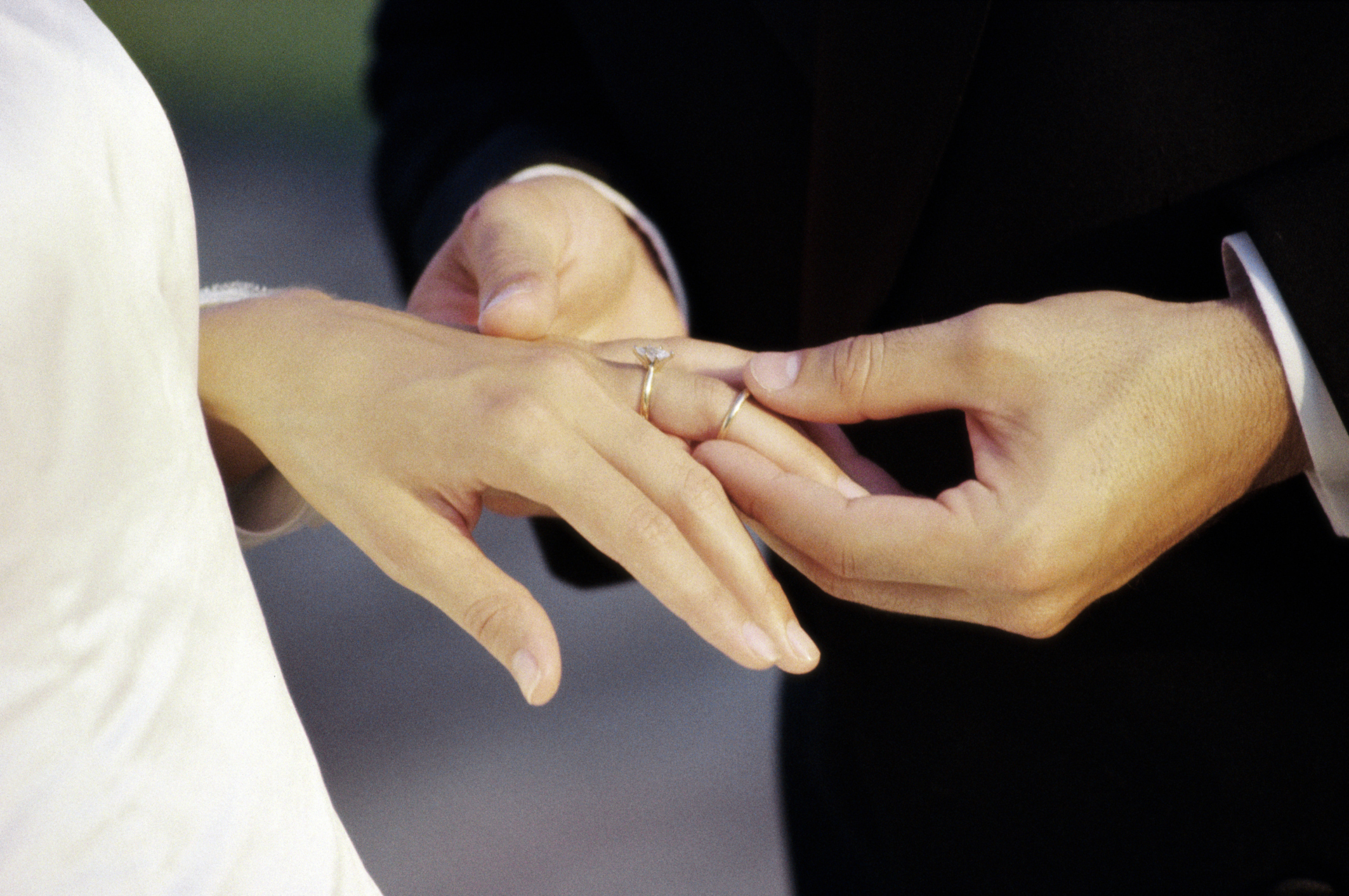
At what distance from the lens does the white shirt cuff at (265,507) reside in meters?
0.85

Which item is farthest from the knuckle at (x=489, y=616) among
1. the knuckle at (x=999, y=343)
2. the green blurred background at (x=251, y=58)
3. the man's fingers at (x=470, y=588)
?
the green blurred background at (x=251, y=58)

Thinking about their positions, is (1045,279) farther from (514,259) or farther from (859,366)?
(514,259)

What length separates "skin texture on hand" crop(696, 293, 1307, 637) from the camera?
2.01 ft

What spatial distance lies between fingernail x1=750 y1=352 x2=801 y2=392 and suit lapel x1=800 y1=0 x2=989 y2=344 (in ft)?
0.46

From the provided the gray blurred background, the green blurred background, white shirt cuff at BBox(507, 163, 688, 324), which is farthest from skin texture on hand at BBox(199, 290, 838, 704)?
the green blurred background

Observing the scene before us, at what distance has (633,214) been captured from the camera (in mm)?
1073

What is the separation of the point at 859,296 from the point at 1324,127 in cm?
36

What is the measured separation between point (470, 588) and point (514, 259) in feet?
1.07

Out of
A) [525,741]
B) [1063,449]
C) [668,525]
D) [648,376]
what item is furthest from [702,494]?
[525,741]

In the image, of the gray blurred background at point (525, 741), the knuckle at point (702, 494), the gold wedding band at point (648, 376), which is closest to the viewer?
the knuckle at point (702, 494)

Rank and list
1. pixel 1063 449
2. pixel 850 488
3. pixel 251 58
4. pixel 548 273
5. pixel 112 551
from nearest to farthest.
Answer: pixel 112 551 < pixel 1063 449 < pixel 850 488 < pixel 548 273 < pixel 251 58

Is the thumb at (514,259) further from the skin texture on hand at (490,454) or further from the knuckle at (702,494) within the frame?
the knuckle at (702,494)

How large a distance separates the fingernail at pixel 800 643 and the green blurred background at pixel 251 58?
327 cm

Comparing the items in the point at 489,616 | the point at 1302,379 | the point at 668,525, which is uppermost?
the point at 1302,379
